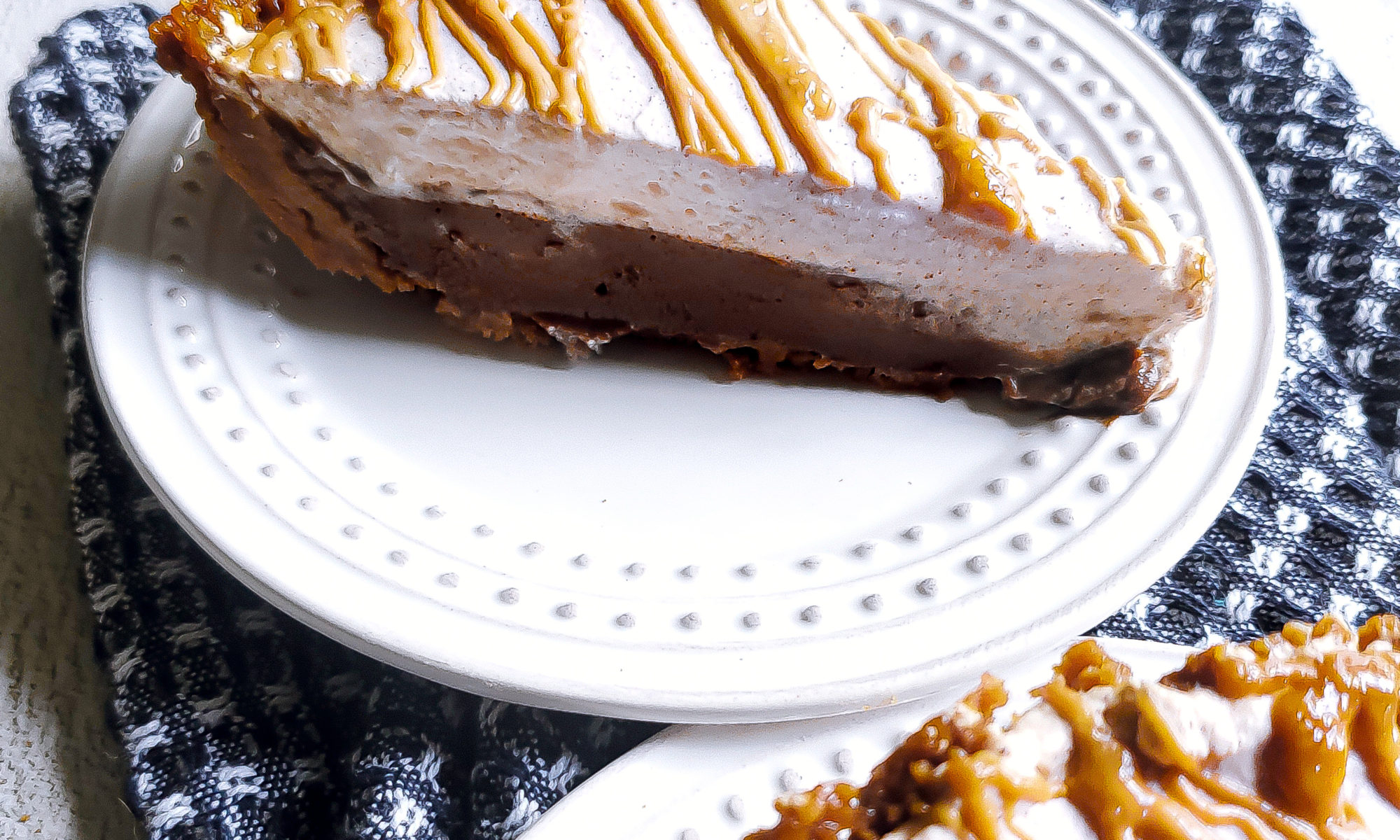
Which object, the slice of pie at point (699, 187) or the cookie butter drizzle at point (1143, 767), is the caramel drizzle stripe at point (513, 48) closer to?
the slice of pie at point (699, 187)

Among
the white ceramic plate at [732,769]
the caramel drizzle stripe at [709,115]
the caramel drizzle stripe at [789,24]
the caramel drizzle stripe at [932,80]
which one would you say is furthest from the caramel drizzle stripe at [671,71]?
the white ceramic plate at [732,769]

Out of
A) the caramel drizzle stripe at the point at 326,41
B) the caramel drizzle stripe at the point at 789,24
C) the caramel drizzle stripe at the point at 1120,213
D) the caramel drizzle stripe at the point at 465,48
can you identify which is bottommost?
the caramel drizzle stripe at the point at 326,41

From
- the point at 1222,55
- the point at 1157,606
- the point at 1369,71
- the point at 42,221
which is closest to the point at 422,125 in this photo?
the point at 42,221

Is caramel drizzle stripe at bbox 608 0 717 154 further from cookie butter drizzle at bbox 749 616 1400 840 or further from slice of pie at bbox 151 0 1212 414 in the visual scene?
cookie butter drizzle at bbox 749 616 1400 840

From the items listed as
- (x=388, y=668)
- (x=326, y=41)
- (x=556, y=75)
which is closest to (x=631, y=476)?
(x=388, y=668)

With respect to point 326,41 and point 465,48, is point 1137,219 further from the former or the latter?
point 326,41

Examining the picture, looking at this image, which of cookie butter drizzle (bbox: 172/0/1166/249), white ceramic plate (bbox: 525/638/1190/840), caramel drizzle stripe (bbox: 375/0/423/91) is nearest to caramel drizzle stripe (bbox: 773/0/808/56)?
cookie butter drizzle (bbox: 172/0/1166/249)

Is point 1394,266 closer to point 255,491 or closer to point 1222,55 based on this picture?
point 1222,55
